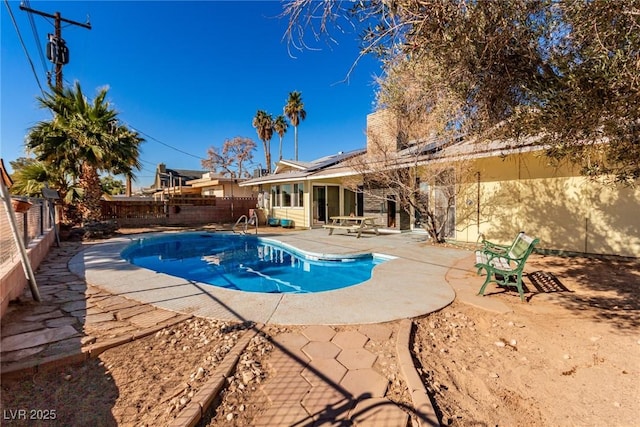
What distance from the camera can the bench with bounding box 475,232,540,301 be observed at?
4.69 m

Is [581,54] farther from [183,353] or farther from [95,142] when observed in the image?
[95,142]

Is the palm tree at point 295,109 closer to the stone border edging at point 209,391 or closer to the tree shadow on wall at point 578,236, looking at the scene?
the tree shadow on wall at point 578,236

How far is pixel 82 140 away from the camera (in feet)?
37.2

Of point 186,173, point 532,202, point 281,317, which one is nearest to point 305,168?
point 532,202

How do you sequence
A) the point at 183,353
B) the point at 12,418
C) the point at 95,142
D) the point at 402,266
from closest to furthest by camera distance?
the point at 12,418 → the point at 183,353 → the point at 402,266 → the point at 95,142

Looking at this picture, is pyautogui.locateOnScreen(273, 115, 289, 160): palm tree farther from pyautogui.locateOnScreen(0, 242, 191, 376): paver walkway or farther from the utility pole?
pyautogui.locateOnScreen(0, 242, 191, 376): paver walkway

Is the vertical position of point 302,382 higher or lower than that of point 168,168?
lower

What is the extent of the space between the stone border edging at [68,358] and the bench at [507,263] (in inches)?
203

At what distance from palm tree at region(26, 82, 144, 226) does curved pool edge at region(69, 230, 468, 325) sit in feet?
21.8

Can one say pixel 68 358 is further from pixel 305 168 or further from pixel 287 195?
pixel 287 195

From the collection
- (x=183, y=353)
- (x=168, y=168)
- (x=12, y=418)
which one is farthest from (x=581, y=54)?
(x=168, y=168)

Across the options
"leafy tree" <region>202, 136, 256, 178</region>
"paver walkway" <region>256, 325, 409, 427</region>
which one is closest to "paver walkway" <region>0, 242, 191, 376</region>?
"paver walkway" <region>256, 325, 409, 427</region>

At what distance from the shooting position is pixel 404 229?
13.3 meters

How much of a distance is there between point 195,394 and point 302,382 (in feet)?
3.03
